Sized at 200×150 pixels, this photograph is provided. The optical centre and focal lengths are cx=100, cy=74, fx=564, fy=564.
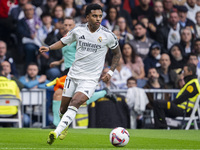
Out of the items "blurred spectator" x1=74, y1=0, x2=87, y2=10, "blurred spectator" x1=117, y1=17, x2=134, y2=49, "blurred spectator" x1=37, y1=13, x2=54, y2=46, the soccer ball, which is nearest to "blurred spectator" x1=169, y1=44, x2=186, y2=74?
"blurred spectator" x1=117, y1=17, x2=134, y2=49

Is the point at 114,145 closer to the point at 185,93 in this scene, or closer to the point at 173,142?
the point at 173,142

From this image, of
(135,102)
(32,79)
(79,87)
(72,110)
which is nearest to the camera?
(72,110)

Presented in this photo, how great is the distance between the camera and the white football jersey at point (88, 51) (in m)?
9.95

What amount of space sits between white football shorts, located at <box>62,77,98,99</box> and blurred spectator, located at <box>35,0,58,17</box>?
8.22 meters

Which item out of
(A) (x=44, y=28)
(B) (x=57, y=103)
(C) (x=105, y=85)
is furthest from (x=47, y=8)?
(B) (x=57, y=103)

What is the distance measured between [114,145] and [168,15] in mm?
11361

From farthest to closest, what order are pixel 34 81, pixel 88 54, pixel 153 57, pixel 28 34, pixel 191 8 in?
1. pixel 191 8
2. pixel 153 57
3. pixel 28 34
4. pixel 34 81
5. pixel 88 54

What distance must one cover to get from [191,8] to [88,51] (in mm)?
11308

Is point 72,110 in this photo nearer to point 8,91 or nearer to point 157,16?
point 8,91

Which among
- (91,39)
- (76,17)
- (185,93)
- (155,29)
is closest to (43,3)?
(76,17)

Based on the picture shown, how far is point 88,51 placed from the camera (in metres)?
9.95

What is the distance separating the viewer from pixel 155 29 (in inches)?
763

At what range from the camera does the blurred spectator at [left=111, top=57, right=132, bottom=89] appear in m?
17.1

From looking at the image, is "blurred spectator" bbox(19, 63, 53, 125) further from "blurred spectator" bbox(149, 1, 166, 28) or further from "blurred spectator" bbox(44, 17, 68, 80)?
"blurred spectator" bbox(149, 1, 166, 28)
